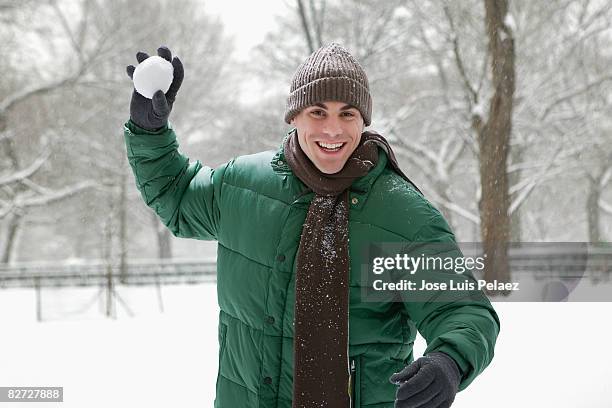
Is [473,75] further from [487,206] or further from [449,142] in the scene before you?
[487,206]

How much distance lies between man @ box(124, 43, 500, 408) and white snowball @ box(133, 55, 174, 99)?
0.04 metres

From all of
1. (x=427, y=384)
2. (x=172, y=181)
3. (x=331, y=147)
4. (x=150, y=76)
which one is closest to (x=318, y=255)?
(x=331, y=147)

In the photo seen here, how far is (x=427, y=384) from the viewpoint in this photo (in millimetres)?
1606

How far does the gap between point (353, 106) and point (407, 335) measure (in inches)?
30.4

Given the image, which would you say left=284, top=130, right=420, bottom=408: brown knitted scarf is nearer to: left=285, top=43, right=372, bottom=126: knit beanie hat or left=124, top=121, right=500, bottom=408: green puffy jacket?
left=124, top=121, right=500, bottom=408: green puffy jacket

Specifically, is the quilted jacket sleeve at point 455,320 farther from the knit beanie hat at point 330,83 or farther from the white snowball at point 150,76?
the white snowball at point 150,76

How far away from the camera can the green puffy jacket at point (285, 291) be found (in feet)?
6.53

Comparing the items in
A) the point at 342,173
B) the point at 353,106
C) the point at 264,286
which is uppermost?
the point at 353,106

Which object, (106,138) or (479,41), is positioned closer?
(479,41)

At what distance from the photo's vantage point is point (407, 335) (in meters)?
2.10

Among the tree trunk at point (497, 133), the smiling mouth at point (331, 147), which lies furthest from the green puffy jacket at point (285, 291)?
the tree trunk at point (497, 133)

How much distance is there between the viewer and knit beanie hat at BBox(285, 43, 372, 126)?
2076 millimetres

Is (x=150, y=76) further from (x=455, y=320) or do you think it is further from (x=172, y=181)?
(x=455, y=320)

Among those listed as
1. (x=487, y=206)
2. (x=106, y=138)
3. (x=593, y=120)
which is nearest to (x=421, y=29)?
(x=593, y=120)
